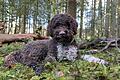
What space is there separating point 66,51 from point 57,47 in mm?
212

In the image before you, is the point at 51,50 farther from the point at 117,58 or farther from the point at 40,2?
the point at 40,2

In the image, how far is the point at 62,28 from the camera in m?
6.26

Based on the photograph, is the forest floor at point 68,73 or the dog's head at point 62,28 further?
the dog's head at point 62,28

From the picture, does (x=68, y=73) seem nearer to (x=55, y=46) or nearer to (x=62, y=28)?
(x=62, y=28)

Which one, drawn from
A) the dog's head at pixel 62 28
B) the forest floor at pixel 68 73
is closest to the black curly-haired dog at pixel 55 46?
the dog's head at pixel 62 28

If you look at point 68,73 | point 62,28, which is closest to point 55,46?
point 62,28

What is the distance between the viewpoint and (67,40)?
6.55 metres

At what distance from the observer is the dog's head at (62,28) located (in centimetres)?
629

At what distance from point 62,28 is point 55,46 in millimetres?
521

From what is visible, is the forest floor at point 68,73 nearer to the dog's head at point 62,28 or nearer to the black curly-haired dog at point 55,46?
the black curly-haired dog at point 55,46

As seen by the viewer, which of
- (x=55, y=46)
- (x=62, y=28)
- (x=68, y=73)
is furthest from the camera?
(x=55, y=46)

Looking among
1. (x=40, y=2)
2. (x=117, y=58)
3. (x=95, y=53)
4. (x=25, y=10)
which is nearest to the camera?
(x=117, y=58)

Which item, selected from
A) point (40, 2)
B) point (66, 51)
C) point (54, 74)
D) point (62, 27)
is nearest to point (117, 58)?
point (66, 51)

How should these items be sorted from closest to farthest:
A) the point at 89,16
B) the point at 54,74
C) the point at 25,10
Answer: the point at 54,74, the point at 25,10, the point at 89,16
